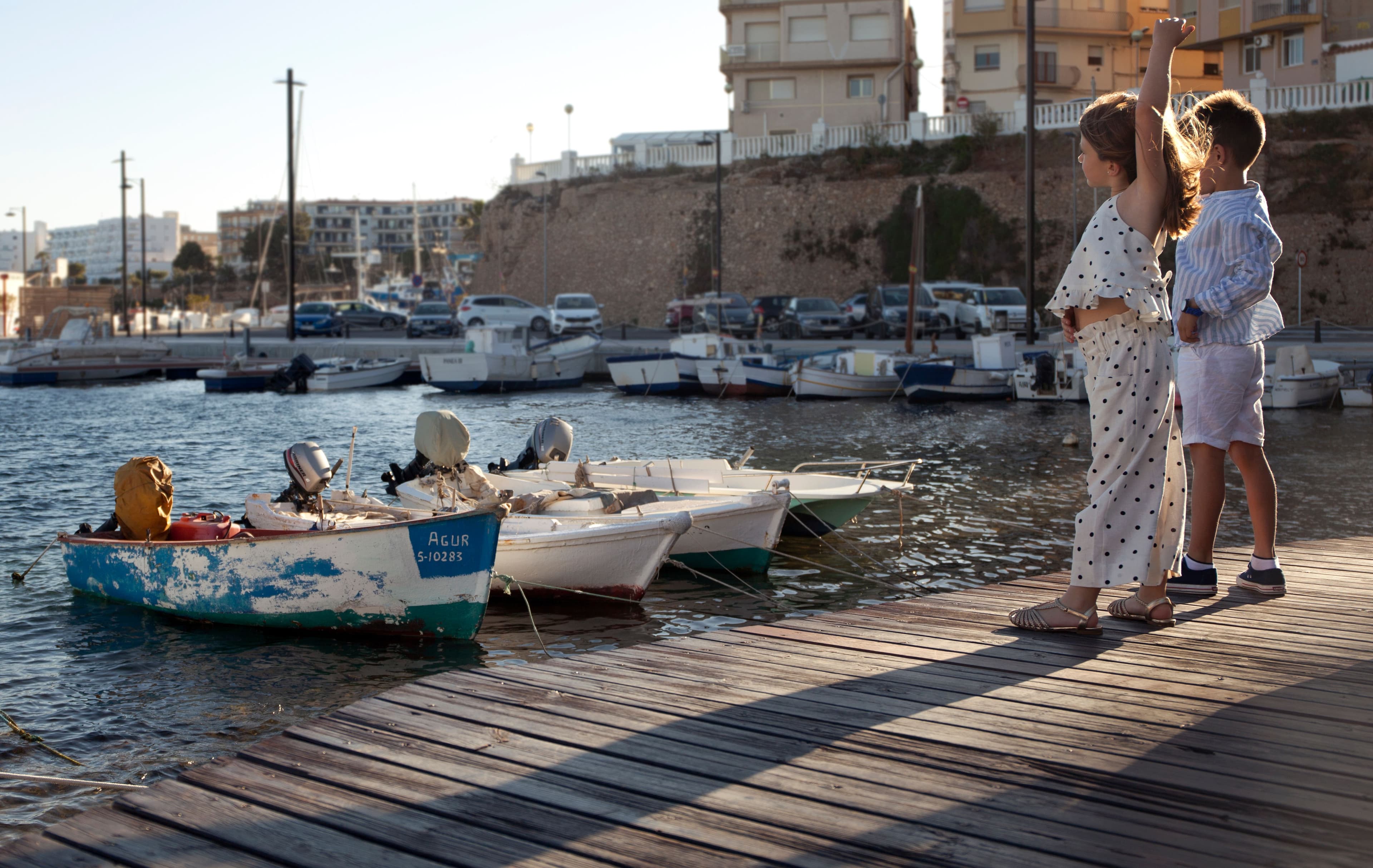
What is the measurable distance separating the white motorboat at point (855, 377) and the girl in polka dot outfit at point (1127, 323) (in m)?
25.1

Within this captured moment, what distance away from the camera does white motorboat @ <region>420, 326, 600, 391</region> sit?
34.6 m

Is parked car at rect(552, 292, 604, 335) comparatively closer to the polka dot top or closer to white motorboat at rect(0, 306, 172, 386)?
white motorboat at rect(0, 306, 172, 386)

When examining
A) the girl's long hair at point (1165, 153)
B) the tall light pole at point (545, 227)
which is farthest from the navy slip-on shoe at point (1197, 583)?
the tall light pole at point (545, 227)

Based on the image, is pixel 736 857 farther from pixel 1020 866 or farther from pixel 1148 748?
pixel 1148 748

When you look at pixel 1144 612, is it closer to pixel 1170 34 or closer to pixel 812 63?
pixel 1170 34

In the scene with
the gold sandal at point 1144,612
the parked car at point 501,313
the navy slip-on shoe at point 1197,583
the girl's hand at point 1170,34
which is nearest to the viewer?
the girl's hand at point 1170,34

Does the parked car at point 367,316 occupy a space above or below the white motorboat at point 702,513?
above

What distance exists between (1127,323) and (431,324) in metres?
44.2


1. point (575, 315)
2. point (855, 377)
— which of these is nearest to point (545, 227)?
point (575, 315)

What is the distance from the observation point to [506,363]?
3506 cm

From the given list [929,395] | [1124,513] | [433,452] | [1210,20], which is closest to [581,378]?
[929,395]

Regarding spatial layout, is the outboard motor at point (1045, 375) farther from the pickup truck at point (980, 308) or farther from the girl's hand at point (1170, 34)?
the girl's hand at point (1170, 34)

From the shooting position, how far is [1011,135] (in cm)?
4850

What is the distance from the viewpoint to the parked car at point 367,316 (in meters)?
56.0
